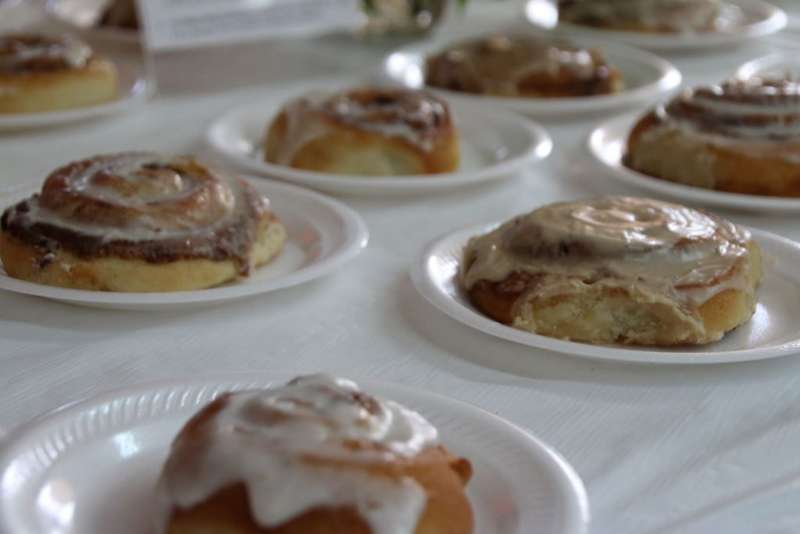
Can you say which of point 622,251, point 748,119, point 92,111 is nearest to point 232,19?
point 92,111

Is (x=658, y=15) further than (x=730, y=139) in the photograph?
Yes

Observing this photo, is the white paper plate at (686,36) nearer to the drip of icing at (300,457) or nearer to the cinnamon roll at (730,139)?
the cinnamon roll at (730,139)

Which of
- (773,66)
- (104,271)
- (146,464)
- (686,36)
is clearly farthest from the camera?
(686,36)

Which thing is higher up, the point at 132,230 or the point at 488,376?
the point at 132,230

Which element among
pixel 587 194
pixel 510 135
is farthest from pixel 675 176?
pixel 510 135

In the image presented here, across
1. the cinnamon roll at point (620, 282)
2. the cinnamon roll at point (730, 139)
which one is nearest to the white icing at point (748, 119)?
the cinnamon roll at point (730, 139)

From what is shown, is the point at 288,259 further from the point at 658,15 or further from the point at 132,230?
the point at 658,15

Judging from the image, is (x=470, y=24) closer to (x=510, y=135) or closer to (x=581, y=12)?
(x=581, y=12)
